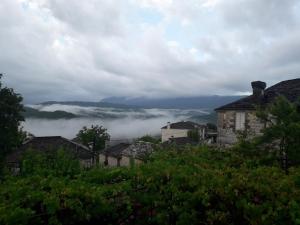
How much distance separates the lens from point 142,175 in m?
6.21

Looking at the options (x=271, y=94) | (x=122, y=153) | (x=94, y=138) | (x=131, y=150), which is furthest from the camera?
(x=94, y=138)

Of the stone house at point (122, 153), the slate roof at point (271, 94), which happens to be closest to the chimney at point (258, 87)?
the slate roof at point (271, 94)

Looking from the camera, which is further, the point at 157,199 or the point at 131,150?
the point at 131,150

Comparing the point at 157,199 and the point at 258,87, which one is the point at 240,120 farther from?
the point at 157,199

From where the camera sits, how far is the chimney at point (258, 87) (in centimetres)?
3005

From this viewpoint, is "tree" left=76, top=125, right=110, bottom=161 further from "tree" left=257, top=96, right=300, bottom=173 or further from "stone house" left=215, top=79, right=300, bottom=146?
"tree" left=257, top=96, right=300, bottom=173

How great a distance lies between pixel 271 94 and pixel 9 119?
22.5 m

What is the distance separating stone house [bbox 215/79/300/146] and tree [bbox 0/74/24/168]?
700 inches

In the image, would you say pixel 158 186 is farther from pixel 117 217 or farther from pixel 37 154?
pixel 37 154

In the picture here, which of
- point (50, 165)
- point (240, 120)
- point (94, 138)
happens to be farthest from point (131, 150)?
point (50, 165)

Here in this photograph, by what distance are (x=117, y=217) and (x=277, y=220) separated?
2.15 metres

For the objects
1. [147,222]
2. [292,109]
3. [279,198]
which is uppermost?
[292,109]

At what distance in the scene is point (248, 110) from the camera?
99.0ft

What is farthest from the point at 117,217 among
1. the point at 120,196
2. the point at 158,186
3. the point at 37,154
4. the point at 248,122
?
the point at 248,122
